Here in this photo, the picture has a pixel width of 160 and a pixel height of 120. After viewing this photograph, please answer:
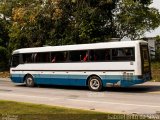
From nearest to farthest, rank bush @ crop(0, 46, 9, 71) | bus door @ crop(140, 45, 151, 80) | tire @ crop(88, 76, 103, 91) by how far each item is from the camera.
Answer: bus door @ crop(140, 45, 151, 80) → tire @ crop(88, 76, 103, 91) → bush @ crop(0, 46, 9, 71)

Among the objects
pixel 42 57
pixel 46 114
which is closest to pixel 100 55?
pixel 42 57

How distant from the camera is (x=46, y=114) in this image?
12656 mm

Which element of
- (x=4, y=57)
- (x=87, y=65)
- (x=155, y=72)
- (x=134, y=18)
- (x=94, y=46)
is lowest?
(x=155, y=72)

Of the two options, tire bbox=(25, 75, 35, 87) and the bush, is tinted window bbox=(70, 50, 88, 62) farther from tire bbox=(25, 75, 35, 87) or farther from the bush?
the bush

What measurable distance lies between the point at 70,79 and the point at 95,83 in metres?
1.80

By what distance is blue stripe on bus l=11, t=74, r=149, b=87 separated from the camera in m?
20.2

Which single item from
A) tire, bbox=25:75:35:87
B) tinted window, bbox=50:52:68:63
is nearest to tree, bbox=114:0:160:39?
tire, bbox=25:75:35:87

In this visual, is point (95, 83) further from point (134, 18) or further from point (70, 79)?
point (134, 18)

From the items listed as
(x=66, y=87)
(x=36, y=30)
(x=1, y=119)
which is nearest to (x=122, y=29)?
(x=36, y=30)

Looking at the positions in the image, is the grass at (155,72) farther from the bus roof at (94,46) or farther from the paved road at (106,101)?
the bus roof at (94,46)

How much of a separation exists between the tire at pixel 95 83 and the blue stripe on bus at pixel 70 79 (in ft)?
0.81

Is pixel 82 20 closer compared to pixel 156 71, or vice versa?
pixel 156 71

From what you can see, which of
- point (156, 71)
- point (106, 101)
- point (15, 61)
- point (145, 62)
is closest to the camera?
point (106, 101)

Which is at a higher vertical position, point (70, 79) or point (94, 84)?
point (70, 79)
